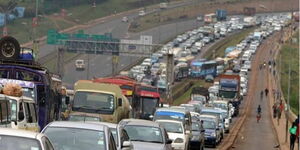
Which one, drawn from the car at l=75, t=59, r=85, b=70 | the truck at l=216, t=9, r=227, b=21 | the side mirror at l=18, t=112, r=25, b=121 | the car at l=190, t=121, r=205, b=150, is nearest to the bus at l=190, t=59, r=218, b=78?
the car at l=75, t=59, r=85, b=70

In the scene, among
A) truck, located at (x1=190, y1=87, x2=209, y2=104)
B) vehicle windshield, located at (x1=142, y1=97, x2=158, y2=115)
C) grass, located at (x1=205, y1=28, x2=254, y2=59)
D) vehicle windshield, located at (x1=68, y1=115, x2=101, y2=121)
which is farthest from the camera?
grass, located at (x1=205, y1=28, x2=254, y2=59)

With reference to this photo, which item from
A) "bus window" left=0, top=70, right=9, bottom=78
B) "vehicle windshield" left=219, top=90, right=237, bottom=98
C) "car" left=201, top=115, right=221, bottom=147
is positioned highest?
"bus window" left=0, top=70, right=9, bottom=78

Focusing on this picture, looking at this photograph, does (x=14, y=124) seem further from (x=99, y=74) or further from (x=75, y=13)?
(x=75, y=13)

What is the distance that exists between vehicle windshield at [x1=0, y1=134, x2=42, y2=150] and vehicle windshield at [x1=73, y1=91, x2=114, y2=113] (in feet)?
60.3

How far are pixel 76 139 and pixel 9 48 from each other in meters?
15.0

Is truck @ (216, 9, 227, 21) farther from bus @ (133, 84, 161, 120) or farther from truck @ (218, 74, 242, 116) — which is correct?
bus @ (133, 84, 161, 120)

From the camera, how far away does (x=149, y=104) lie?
153 ft

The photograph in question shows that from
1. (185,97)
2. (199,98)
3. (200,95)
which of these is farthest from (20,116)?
(185,97)

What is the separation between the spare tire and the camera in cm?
2993

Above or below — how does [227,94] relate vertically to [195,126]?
below

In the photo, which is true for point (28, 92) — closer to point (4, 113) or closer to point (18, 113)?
point (18, 113)

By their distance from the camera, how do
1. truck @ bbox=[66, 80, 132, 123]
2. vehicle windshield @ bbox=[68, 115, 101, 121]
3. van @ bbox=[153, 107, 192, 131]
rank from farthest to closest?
van @ bbox=[153, 107, 192, 131]
truck @ bbox=[66, 80, 132, 123]
vehicle windshield @ bbox=[68, 115, 101, 121]

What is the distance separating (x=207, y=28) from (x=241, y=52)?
3002cm

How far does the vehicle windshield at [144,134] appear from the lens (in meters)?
22.4
